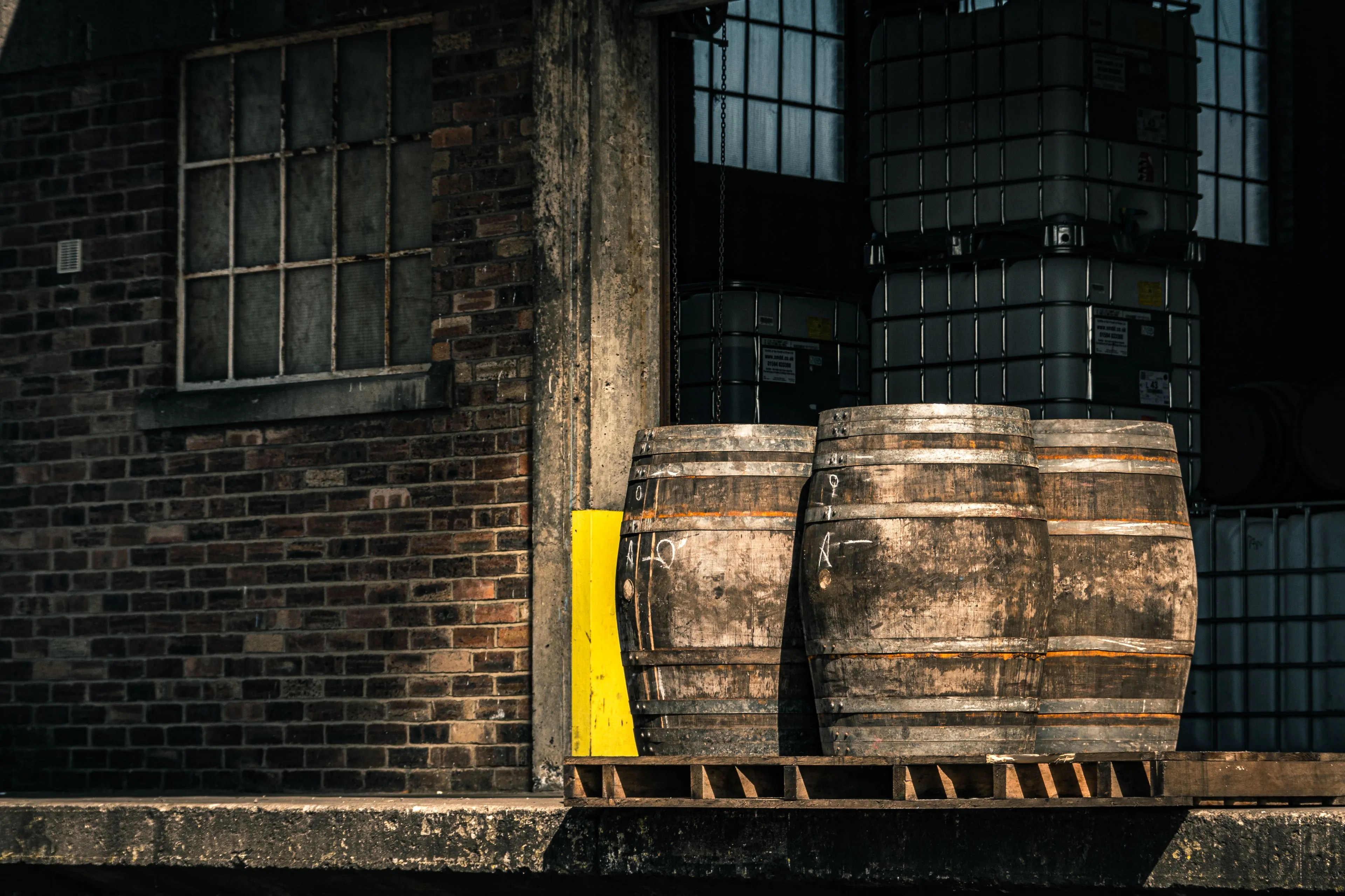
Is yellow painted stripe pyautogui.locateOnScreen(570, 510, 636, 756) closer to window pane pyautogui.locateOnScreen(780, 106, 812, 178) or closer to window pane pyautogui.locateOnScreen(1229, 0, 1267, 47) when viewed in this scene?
window pane pyautogui.locateOnScreen(780, 106, 812, 178)

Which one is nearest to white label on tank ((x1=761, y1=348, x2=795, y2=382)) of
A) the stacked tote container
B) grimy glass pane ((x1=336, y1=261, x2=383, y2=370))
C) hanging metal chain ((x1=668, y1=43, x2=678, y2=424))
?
the stacked tote container

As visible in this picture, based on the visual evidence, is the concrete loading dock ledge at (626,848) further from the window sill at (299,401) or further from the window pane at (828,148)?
the window pane at (828,148)

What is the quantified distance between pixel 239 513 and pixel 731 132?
378cm

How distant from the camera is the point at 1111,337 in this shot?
859 cm

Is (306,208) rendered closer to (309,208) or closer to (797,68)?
(309,208)

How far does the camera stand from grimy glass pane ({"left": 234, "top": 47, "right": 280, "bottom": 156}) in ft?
29.9

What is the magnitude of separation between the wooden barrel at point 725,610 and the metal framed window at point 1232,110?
5.44 m

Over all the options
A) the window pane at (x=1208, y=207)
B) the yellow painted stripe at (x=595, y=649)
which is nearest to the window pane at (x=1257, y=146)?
the window pane at (x=1208, y=207)

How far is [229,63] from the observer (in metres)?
9.23

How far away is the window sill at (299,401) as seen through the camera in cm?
834

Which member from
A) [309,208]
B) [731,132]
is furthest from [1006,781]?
[731,132]

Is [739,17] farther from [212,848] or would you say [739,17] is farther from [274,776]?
[212,848]

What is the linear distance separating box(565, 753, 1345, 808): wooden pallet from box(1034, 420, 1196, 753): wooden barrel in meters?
0.47

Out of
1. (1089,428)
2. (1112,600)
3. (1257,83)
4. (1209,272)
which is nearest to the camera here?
(1112,600)
